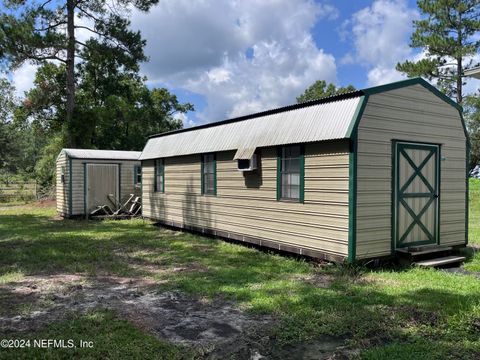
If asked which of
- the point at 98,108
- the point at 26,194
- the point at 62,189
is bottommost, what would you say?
the point at 26,194

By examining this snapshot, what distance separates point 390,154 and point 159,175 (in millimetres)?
8173

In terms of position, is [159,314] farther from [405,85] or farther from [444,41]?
[444,41]

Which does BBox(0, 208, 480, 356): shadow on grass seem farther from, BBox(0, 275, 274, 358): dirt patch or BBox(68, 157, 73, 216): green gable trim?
BBox(68, 157, 73, 216): green gable trim

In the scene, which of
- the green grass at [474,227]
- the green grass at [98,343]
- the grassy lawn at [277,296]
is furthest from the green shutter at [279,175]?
the green grass at [98,343]

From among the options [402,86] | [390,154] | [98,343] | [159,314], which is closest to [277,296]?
[159,314]

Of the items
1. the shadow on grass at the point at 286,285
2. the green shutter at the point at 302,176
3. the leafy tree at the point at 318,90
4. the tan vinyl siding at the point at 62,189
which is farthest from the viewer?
the leafy tree at the point at 318,90

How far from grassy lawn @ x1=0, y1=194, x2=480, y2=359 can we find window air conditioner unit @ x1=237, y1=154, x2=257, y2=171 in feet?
5.77

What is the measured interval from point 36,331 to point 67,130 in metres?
18.9

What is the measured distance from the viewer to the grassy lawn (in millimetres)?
3795

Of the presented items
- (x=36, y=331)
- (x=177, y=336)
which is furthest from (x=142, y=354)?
(x=36, y=331)

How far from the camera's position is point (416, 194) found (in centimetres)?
734

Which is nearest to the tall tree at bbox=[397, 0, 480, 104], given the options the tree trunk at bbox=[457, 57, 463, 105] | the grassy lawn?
the tree trunk at bbox=[457, 57, 463, 105]

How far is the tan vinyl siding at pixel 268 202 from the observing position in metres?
6.73

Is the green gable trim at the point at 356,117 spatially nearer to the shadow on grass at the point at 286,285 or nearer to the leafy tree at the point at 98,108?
the shadow on grass at the point at 286,285
